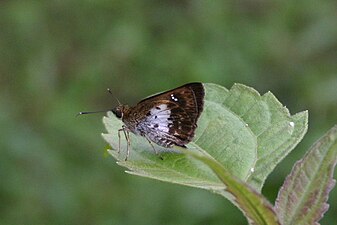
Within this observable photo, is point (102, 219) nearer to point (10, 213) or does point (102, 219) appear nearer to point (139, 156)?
point (10, 213)

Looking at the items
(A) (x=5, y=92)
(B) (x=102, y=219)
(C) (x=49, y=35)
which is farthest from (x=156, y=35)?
(B) (x=102, y=219)

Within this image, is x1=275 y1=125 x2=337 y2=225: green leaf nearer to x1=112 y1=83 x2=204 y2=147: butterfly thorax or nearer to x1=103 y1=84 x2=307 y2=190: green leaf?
x1=103 y1=84 x2=307 y2=190: green leaf

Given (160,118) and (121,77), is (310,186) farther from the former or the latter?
(121,77)

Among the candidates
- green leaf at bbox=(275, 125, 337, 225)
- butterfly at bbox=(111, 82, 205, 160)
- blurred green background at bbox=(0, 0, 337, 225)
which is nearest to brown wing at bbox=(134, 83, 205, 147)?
butterfly at bbox=(111, 82, 205, 160)

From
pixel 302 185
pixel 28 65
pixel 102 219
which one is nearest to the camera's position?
pixel 302 185

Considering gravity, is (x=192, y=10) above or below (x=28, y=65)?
above

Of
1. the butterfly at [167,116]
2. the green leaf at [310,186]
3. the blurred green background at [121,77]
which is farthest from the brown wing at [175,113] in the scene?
the blurred green background at [121,77]

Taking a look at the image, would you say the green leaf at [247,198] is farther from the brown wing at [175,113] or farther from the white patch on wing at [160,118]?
the white patch on wing at [160,118]
